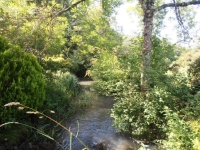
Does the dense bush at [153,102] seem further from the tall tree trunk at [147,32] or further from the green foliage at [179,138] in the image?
the green foliage at [179,138]

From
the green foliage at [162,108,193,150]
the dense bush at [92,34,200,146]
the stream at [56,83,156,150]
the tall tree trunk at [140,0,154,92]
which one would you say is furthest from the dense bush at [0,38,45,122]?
the green foliage at [162,108,193,150]

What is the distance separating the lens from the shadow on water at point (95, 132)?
3982 millimetres

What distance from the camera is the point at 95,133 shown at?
463cm

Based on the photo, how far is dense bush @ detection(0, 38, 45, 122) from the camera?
12.1 feet

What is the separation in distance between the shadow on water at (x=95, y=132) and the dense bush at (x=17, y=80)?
4.14ft

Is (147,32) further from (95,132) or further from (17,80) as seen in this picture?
(17,80)

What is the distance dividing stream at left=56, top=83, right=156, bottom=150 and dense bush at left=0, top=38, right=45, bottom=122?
1.25 m

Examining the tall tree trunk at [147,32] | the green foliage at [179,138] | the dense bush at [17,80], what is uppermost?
the tall tree trunk at [147,32]

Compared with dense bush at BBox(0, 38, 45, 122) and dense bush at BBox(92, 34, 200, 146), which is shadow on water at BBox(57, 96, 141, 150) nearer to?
dense bush at BBox(92, 34, 200, 146)

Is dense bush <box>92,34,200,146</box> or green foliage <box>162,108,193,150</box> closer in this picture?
green foliage <box>162,108,193,150</box>

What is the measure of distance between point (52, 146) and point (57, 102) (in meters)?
1.93

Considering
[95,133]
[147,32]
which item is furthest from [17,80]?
[147,32]

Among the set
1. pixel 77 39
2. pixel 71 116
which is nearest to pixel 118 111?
pixel 71 116

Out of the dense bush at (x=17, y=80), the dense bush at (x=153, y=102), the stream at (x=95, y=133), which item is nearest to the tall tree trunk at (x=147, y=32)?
the dense bush at (x=153, y=102)
